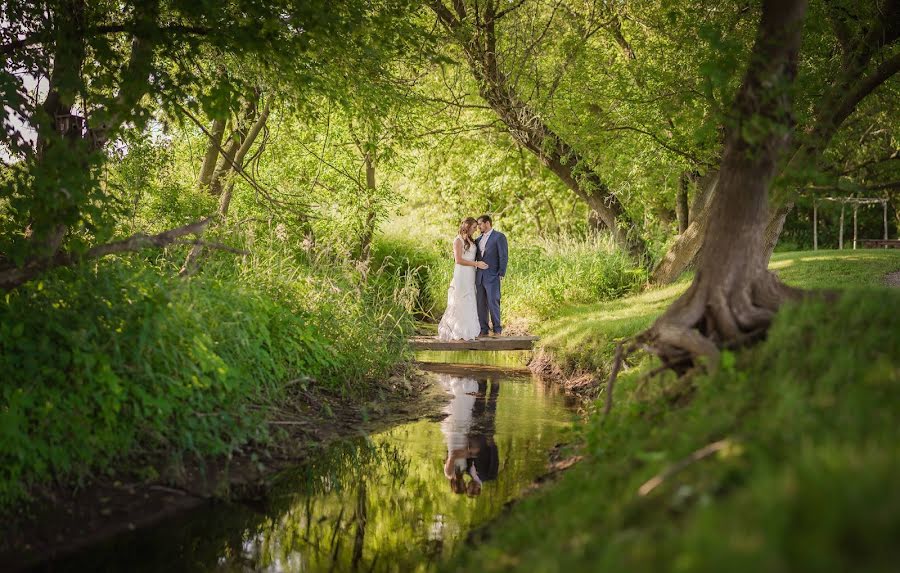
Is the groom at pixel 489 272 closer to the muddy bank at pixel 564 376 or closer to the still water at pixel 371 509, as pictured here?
the muddy bank at pixel 564 376

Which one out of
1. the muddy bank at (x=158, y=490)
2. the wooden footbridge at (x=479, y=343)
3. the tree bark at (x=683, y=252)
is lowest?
the muddy bank at (x=158, y=490)

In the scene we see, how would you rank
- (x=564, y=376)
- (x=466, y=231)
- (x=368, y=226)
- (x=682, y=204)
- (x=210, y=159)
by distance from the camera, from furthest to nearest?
1. (x=682, y=204)
2. (x=368, y=226)
3. (x=210, y=159)
4. (x=466, y=231)
5. (x=564, y=376)

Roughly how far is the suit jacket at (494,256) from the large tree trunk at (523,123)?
3.42 m

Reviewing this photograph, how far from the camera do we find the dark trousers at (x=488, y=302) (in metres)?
15.0

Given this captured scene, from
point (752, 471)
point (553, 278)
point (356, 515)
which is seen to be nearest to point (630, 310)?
point (553, 278)

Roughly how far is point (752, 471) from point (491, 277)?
1145cm

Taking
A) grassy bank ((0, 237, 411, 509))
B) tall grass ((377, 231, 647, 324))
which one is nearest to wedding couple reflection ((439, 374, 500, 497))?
grassy bank ((0, 237, 411, 509))

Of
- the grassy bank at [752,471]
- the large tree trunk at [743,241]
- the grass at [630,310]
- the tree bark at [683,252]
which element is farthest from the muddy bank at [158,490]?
the tree bark at [683,252]

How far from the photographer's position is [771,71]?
19.5 ft

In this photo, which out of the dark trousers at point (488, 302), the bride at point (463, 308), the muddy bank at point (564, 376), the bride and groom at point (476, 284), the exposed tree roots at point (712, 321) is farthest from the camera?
Result: the dark trousers at point (488, 302)

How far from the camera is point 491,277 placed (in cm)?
1494

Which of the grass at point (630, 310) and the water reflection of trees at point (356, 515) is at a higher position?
the grass at point (630, 310)

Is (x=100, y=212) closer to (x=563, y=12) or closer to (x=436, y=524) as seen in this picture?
(x=436, y=524)

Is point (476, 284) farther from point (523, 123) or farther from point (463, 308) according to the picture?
point (523, 123)
